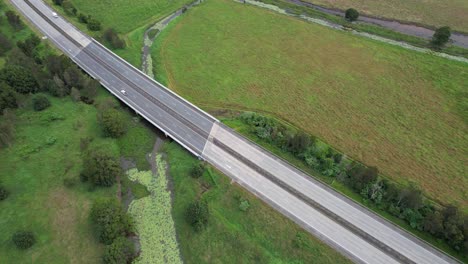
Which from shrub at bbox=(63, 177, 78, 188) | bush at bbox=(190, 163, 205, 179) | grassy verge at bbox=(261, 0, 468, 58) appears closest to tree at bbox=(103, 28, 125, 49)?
shrub at bbox=(63, 177, 78, 188)

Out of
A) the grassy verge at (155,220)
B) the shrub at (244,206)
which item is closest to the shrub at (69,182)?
the grassy verge at (155,220)

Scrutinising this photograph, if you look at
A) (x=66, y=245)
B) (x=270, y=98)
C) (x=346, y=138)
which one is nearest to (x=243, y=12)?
(x=270, y=98)

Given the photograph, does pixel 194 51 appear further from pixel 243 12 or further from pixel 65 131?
pixel 65 131

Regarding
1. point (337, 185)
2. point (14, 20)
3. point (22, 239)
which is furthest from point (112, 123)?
point (14, 20)

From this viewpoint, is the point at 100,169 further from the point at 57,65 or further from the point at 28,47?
the point at 28,47

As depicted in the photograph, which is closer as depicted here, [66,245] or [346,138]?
[66,245]
